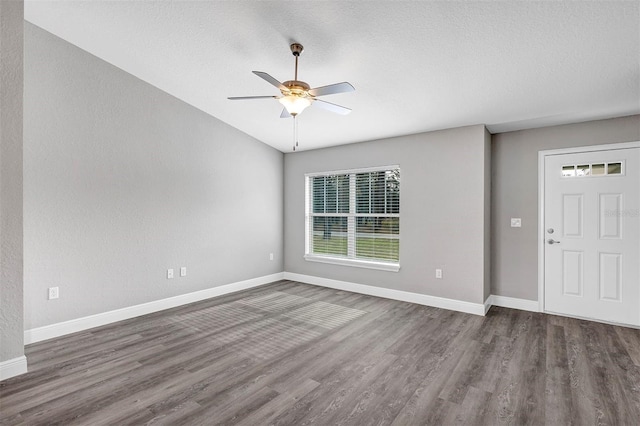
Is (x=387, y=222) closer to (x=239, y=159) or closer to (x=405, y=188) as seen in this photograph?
(x=405, y=188)

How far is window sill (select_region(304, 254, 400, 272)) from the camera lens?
492 centimetres

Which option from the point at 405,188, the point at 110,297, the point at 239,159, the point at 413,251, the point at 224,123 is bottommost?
the point at 110,297

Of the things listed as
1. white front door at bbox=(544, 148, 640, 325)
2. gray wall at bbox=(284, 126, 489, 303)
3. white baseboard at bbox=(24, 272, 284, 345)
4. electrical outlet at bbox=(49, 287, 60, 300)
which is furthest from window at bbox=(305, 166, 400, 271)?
electrical outlet at bbox=(49, 287, 60, 300)

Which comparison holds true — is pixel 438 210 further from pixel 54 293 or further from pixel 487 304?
pixel 54 293

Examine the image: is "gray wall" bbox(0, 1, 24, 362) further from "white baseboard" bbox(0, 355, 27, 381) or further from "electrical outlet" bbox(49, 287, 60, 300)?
"electrical outlet" bbox(49, 287, 60, 300)

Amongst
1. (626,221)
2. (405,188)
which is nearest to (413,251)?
(405,188)

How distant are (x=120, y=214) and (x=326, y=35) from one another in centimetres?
314

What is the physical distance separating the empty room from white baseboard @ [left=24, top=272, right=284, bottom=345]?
21mm

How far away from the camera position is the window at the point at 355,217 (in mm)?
5000

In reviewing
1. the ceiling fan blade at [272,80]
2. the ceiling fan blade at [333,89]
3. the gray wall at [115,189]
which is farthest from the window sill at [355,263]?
the ceiling fan blade at [272,80]

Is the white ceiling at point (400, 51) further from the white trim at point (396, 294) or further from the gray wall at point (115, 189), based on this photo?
the white trim at point (396, 294)

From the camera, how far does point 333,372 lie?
264cm

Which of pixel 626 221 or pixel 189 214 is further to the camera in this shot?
pixel 189 214

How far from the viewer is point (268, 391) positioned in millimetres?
2354
